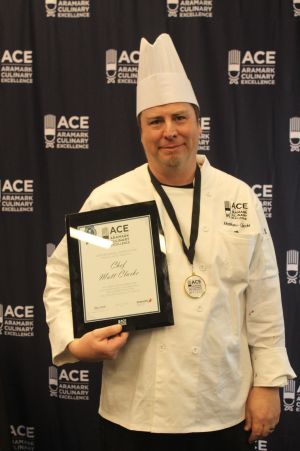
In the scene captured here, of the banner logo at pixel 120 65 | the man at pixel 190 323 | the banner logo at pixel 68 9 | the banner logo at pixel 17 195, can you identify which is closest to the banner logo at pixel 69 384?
the banner logo at pixel 17 195

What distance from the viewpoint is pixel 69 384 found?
2242mm

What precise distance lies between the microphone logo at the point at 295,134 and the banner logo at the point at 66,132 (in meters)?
0.98

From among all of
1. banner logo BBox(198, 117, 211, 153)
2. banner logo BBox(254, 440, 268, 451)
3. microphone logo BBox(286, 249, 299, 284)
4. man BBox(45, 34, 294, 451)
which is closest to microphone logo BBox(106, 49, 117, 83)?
banner logo BBox(198, 117, 211, 153)

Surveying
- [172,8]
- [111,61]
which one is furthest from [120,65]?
[172,8]

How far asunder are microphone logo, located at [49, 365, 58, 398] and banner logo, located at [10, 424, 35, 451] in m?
0.22

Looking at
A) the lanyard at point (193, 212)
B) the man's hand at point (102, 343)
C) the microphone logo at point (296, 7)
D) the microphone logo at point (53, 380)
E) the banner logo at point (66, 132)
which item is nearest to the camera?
the man's hand at point (102, 343)

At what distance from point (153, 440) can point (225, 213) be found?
68 centimetres

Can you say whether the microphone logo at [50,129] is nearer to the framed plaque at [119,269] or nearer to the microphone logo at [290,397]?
the framed plaque at [119,269]

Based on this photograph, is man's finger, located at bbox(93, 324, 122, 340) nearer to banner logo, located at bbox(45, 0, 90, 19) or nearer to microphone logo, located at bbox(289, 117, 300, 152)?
microphone logo, located at bbox(289, 117, 300, 152)

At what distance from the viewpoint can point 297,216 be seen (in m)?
2.09

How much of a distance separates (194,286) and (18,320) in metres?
1.32

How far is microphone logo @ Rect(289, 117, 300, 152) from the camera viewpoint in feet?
6.84

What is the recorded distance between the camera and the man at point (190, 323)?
1202mm

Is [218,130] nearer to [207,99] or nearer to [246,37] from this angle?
[207,99]
